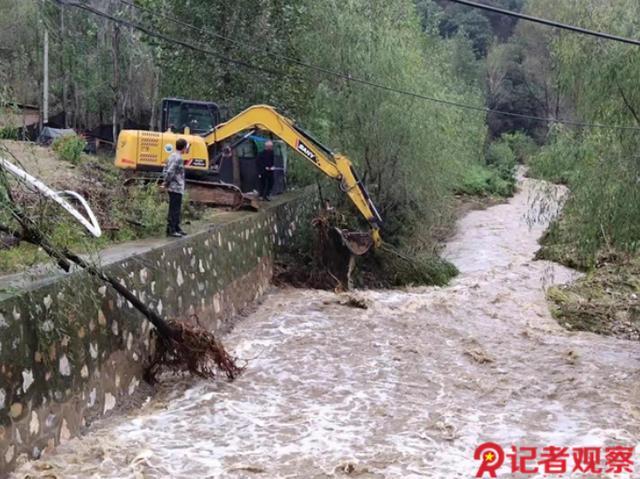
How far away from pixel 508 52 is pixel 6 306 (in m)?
59.7

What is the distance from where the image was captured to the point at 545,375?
367 inches

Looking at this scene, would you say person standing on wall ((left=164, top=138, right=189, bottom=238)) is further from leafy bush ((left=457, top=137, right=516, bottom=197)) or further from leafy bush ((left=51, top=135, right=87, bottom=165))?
leafy bush ((left=457, top=137, right=516, bottom=197))

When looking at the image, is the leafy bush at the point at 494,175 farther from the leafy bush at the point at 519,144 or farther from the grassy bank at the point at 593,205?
the grassy bank at the point at 593,205

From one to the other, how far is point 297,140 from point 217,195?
5.87 feet

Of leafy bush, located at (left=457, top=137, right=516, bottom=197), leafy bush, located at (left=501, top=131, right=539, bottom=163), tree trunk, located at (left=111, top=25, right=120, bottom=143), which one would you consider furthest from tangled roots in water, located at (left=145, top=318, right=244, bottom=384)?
leafy bush, located at (left=501, top=131, right=539, bottom=163)

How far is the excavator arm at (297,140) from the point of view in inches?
522

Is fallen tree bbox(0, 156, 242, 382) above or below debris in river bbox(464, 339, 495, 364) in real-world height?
above

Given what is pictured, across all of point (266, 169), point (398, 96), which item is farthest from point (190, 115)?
point (398, 96)

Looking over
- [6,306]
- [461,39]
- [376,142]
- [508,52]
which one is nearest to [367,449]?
[6,306]

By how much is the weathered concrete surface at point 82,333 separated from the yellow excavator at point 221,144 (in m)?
2.63

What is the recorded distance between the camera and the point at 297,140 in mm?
13492

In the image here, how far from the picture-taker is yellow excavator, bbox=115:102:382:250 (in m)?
12.2

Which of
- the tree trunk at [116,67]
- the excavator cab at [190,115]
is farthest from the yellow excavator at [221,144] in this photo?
the tree trunk at [116,67]

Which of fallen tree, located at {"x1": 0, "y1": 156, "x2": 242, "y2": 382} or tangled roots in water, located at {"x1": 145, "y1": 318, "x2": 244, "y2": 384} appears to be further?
tangled roots in water, located at {"x1": 145, "y1": 318, "x2": 244, "y2": 384}
